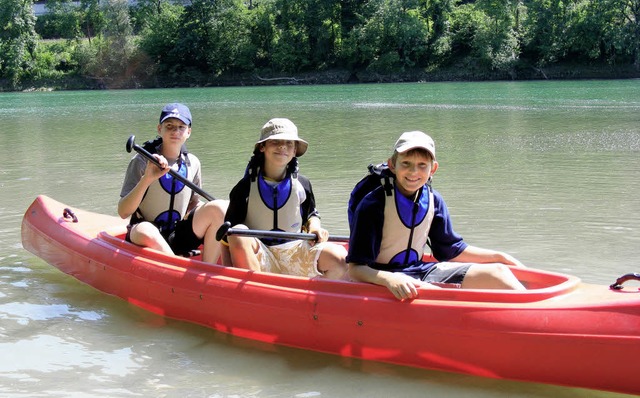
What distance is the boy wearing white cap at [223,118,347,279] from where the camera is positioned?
403 centimetres

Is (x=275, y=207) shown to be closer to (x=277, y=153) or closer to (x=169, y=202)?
(x=277, y=153)

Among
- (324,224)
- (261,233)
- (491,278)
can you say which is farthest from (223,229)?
(324,224)

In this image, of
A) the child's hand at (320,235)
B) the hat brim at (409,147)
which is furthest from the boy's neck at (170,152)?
the hat brim at (409,147)

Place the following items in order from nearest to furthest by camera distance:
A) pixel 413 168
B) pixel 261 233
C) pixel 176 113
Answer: pixel 413 168 < pixel 261 233 < pixel 176 113

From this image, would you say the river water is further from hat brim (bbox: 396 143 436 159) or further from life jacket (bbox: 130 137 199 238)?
hat brim (bbox: 396 143 436 159)

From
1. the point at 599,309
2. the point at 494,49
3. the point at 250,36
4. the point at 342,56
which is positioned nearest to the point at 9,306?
the point at 599,309

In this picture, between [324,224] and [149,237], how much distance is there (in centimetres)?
239

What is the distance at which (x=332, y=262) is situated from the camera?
3930 mm

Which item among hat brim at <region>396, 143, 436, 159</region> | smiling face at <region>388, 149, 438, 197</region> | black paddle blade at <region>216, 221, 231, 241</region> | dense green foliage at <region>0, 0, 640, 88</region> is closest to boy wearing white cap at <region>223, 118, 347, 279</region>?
black paddle blade at <region>216, 221, 231, 241</region>

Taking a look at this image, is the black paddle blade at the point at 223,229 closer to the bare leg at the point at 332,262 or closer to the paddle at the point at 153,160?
the bare leg at the point at 332,262

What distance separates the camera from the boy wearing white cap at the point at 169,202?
4363mm

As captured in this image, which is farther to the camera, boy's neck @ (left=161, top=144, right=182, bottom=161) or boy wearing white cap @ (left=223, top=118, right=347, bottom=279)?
boy's neck @ (left=161, top=144, right=182, bottom=161)

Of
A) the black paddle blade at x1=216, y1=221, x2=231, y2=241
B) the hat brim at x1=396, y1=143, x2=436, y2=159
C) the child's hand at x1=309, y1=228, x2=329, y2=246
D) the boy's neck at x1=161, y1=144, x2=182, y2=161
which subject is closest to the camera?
the hat brim at x1=396, y1=143, x2=436, y2=159

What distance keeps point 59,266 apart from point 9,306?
645mm
